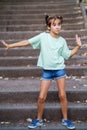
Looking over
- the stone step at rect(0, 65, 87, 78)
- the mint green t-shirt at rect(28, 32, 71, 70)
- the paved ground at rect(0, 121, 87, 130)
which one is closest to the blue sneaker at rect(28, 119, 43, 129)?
the paved ground at rect(0, 121, 87, 130)

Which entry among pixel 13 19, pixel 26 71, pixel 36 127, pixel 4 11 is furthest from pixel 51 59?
pixel 4 11

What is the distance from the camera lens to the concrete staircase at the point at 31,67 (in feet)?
17.0

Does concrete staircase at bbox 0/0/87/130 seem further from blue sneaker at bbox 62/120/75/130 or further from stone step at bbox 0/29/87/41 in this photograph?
blue sneaker at bbox 62/120/75/130

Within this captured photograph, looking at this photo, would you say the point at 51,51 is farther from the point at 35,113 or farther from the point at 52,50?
the point at 35,113

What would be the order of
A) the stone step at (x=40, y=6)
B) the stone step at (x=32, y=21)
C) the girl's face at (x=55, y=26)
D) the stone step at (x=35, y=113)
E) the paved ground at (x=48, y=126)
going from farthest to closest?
1. the stone step at (x=40, y=6)
2. the stone step at (x=32, y=21)
3. the stone step at (x=35, y=113)
4. the paved ground at (x=48, y=126)
5. the girl's face at (x=55, y=26)

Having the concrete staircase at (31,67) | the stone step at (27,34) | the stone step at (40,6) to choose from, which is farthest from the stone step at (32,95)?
the stone step at (40,6)

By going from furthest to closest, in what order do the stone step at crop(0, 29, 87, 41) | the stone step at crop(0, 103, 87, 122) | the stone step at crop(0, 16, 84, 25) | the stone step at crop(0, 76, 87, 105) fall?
the stone step at crop(0, 16, 84, 25), the stone step at crop(0, 29, 87, 41), the stone step at crop(0, 76, 87, 105), the stone step at crop(0, 103, 87, 122)

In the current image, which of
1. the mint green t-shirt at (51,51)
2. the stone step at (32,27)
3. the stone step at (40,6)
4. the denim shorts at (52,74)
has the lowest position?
the denim shorts at (52,74)

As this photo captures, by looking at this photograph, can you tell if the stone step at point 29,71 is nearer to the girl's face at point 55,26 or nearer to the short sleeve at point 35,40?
the short sleeve at point 35,40

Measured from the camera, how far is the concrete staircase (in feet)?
17.0

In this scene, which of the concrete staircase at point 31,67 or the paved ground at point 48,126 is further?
the concrete staircase at point 31,67

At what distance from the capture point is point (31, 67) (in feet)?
22.2

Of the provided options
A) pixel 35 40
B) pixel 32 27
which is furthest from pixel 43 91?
pixel 32 27

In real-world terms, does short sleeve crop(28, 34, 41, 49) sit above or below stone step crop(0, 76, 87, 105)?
above
